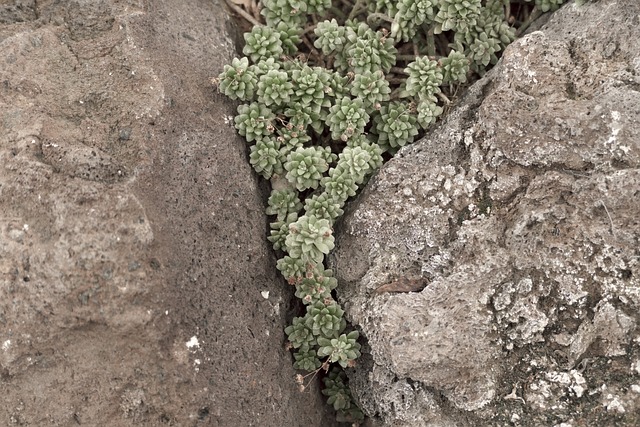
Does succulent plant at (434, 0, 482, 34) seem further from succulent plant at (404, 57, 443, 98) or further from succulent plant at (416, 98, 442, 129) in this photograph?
succulent plant at (416, 98, 442, 129)

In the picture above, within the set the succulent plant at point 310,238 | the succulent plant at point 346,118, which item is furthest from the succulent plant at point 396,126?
the succulent plant at point 310,238

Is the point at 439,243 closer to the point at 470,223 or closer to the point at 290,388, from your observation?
the point at 470,223

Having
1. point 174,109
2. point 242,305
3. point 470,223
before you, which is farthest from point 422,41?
point 242,305

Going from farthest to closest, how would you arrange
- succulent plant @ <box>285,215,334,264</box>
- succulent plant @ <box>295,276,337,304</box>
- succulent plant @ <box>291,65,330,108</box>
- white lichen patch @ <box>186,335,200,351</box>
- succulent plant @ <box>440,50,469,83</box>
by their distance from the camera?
succulent plant @ <box>440,50,469,83</box> → succulent plant @ <box>291,65,330,108</box> → succulent plant @ <box>295,276,337,304</box> → succulent plant @ <box>285,215,334,264</box> → white lichen patch @ <box>186,335,200,351</box>

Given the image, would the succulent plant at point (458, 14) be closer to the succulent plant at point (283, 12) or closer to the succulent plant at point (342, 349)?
the succulent plant at point (283, 12)

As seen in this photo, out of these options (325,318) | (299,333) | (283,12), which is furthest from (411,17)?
(299,333)

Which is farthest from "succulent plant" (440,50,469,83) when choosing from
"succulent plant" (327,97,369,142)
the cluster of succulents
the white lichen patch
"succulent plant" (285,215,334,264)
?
the white lichen patch

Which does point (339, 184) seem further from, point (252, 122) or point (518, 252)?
point (518, 252)
